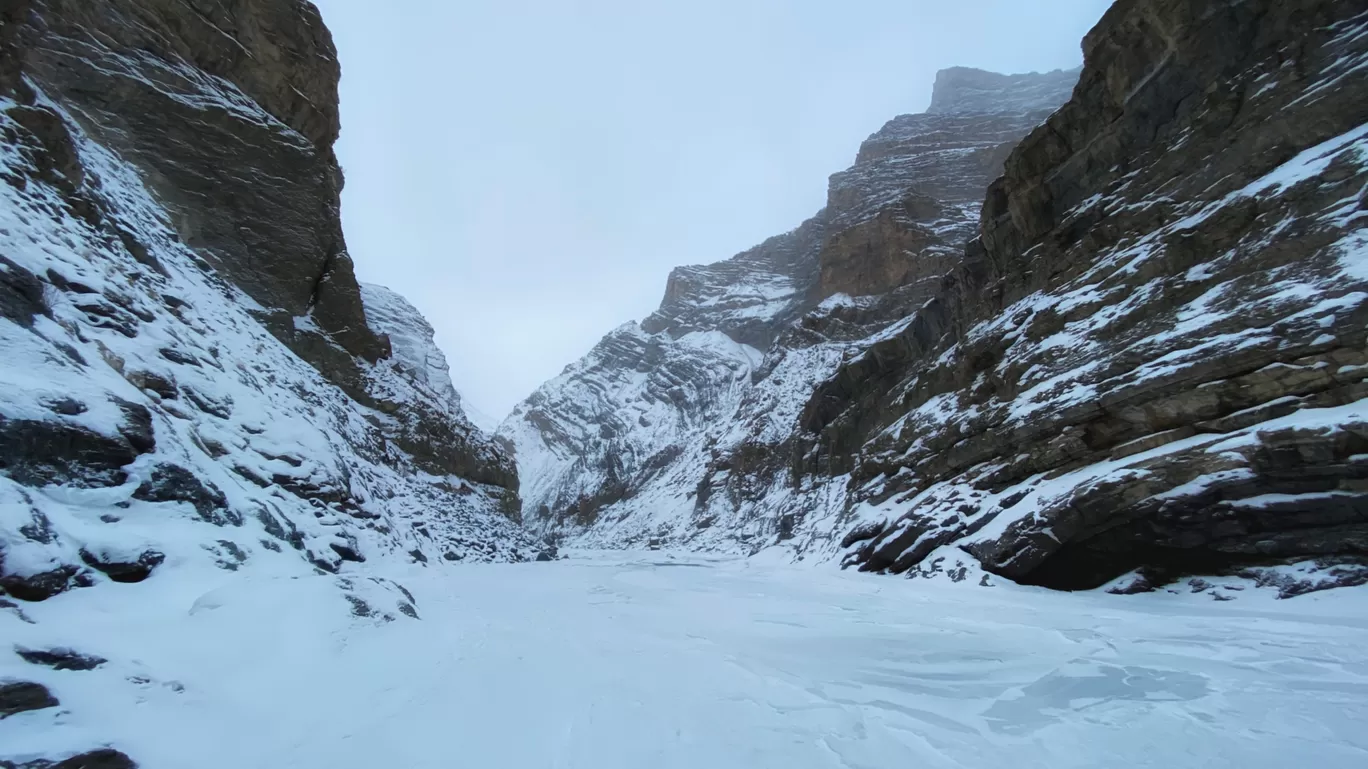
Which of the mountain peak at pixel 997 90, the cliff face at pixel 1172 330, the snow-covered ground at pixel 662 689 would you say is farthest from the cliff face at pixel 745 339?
the snow-covered ground at pixel 662 689

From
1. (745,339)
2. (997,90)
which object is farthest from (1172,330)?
(997,90)

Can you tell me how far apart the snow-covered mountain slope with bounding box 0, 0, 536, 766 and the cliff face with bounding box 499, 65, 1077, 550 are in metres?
22.9

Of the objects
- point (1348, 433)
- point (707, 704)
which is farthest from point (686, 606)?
point (1348, 433)

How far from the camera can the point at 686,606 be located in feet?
36.4

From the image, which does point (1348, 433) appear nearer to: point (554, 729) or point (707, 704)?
point (707, 704)

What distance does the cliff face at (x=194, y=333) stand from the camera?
5.75 m

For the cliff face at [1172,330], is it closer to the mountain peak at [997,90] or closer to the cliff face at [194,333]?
the cliff face at [194,333]

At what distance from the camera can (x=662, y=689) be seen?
17.1ft

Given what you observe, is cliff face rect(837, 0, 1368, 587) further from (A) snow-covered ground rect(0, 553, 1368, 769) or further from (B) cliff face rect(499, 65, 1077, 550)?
(B) cliff face rect(499, 65, 1077, 550)

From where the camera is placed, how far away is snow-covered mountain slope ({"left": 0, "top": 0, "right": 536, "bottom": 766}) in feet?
18.1

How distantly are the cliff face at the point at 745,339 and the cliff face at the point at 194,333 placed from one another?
23254 mm

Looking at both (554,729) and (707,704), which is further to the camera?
(707,704)

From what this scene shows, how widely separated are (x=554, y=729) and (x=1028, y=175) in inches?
944

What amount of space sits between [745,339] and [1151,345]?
7525 cm
